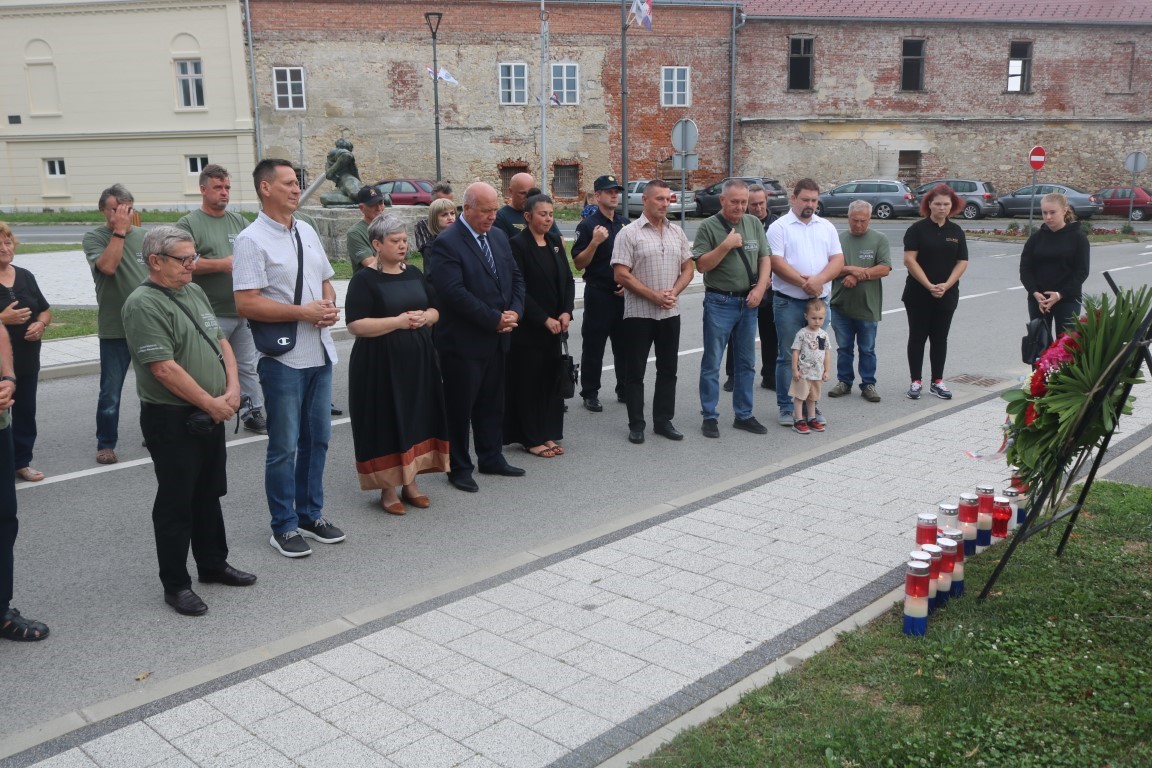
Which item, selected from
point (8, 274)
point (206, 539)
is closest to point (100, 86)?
point (8, 274)

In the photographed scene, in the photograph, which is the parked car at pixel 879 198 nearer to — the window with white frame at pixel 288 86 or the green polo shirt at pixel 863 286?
the window with white frame at pixel 288 86

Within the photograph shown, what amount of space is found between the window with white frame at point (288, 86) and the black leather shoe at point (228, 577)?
3816 centimetres

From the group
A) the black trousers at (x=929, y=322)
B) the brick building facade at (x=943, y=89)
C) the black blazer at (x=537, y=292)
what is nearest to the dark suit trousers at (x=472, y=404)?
the black blazer at (x=537, y=292)

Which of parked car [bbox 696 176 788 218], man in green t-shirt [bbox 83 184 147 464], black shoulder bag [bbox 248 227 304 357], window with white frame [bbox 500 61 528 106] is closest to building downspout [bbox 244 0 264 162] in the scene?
window with white frame [bbox 500 61 528 106]

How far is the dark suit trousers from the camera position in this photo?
285 inches

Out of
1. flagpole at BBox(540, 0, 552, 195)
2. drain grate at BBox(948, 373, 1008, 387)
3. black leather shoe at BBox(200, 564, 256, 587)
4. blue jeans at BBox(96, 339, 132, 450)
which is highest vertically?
flagpole at BBox(540, 0, 552, 195)

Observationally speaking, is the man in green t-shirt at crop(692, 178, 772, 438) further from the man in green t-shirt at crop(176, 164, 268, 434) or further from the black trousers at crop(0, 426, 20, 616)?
the black trousers at crop(0, 426, 20, 616)

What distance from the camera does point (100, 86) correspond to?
40594mm

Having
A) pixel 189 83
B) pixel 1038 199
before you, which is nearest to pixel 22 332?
pixel 189 83

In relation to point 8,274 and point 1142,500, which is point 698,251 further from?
point 8,274

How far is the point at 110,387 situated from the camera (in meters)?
7.89

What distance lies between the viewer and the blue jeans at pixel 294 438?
19.2ft

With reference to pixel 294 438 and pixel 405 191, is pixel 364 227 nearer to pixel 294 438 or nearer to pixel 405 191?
pixel 294 438

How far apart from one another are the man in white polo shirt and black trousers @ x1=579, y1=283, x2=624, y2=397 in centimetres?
145
